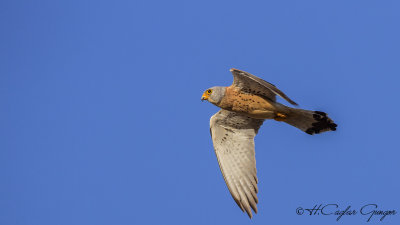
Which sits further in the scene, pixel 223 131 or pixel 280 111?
pixel 223 131

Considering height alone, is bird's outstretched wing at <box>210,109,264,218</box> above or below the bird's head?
below

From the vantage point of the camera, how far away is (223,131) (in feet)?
34.9

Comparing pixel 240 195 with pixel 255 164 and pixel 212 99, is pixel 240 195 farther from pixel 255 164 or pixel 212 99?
pixel 212 99

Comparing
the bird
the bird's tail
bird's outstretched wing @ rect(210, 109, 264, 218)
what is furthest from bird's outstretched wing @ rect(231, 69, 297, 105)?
bird's outstretched wing @ rect(210, 109, 264, 218)

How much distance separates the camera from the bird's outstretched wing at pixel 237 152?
970cm

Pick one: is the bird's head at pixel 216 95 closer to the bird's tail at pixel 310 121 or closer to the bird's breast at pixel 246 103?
the bird's breast at pixel 246 103

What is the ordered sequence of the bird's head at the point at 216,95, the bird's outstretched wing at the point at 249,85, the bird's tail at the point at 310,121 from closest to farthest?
the bird's outstretched wing at the point at 249,85 → the bird's head at the point at 216,95 → the bird's tail at the point at 310,121

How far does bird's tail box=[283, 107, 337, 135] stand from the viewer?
9.64 m

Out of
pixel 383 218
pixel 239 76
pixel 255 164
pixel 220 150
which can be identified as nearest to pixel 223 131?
pixel 220 150

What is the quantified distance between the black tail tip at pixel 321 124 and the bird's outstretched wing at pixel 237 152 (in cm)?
125

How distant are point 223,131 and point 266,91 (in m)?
1.68

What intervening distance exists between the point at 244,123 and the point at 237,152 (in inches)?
27.9

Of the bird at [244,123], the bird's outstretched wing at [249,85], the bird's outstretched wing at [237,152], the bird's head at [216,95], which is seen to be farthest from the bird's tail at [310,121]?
the bird's head at [216,95]

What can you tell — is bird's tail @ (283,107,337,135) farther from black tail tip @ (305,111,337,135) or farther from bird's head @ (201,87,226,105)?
bird's head @ (201,87,226,105)
